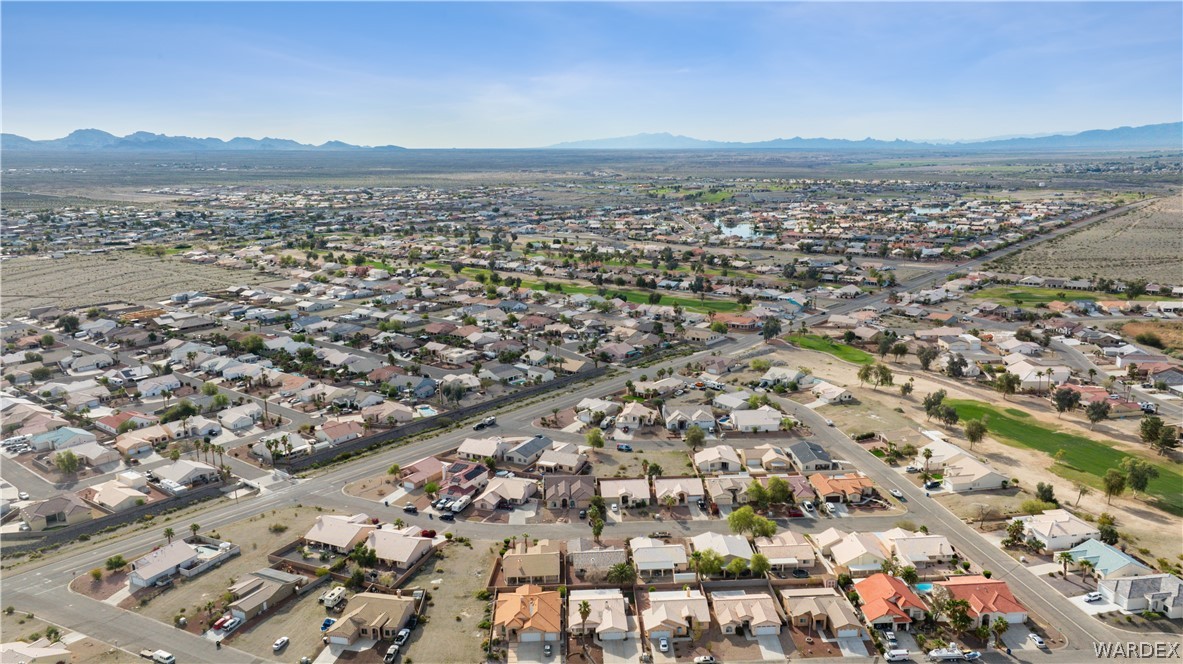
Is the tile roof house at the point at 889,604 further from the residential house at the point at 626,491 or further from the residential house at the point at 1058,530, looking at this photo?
the residential house at the point at 626,491

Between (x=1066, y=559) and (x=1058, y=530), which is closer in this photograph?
(x=1066, y=559)

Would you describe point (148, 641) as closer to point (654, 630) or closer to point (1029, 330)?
point (654, 630)

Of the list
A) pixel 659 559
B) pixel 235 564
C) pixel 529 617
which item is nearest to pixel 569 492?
pixel 659 559

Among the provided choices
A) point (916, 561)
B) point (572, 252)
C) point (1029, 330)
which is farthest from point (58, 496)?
point (572, 252)

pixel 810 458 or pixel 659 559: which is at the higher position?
pixel 810 458

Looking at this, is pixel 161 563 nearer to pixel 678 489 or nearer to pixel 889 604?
pixel 678 489

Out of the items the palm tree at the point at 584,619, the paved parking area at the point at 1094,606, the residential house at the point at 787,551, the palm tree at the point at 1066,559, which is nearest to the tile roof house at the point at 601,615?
the palm tree at the point at 584,619
